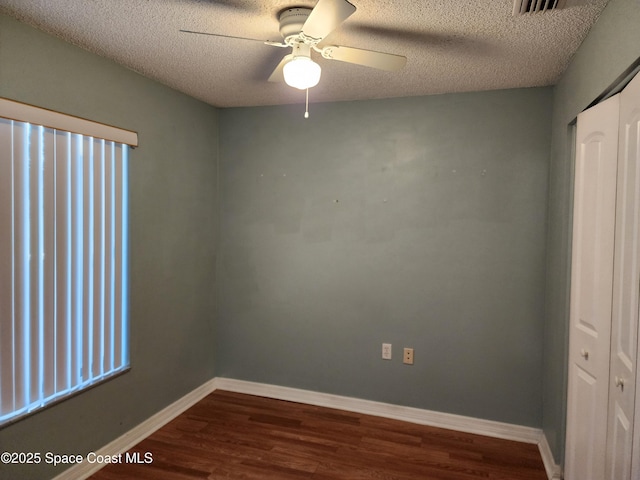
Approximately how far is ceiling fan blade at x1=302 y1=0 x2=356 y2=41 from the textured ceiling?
0.17 metres

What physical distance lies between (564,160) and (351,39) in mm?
1355

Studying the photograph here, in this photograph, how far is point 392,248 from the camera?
9.76 feet

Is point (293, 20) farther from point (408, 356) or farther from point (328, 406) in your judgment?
point (328, 406)

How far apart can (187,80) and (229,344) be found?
2.10 metres

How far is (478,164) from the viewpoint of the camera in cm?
277

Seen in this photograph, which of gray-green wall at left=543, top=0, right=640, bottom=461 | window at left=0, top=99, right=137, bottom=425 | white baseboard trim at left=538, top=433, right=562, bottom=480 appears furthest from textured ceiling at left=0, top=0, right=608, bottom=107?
white baseboard trim at left=538, top=433, right=562, bottom=480

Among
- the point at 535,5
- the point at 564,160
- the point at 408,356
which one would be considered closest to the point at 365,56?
the point at 535,5

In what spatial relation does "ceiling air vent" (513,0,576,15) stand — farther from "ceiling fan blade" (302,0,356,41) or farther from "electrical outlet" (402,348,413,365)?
"electrical outlet" (402,348,413,365)

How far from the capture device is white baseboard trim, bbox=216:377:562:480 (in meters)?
2.68

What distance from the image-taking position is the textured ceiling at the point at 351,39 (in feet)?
5.55

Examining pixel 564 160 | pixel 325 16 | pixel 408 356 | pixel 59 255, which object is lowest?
pixel 408 356

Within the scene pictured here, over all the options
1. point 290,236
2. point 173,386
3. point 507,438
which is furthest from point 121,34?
point 507,438

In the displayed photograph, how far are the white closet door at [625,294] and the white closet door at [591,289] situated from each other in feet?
0.21

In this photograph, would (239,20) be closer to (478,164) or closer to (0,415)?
(478,164)
